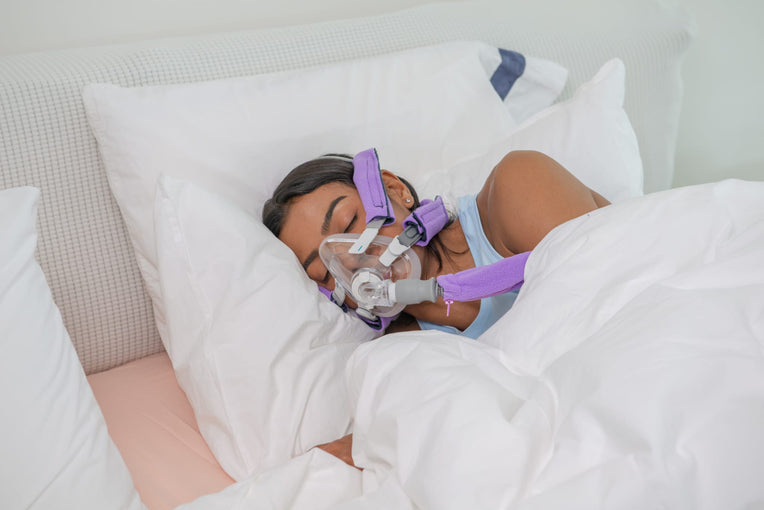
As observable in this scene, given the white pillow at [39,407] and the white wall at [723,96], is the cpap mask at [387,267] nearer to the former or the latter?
the white pillow at [39,407]

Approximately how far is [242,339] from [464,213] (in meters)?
0.60

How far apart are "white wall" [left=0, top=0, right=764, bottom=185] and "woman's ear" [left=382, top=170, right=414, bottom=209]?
24.0 inches

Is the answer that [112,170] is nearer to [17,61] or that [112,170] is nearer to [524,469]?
[17,61]

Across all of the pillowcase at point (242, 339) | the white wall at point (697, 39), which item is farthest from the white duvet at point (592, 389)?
the white wall at point (697, 39)

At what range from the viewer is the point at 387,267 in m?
1.36

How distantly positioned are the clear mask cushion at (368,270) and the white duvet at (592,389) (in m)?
0.19

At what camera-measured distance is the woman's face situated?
1411mm

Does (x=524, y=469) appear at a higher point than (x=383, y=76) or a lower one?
lower

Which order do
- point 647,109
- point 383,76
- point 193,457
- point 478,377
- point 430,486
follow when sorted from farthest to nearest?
point 647,109 → point 383,76 → point 193,457 → point 478,377 → point 430,486

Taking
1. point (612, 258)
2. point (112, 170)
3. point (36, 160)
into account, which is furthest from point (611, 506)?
point (36, 160)

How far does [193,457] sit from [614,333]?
768mm

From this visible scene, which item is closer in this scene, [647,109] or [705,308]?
[705,308]

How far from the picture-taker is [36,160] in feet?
4.39

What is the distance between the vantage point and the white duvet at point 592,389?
27.9 inches
